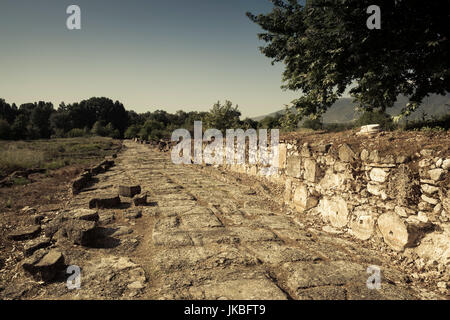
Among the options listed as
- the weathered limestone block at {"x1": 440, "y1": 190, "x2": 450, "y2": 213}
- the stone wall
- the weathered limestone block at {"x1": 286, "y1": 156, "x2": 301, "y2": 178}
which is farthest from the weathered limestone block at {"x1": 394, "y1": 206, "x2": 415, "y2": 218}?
the weathered limestone block at {"x1": 286, "y1": 156, "x2": 301, "y2": 178}

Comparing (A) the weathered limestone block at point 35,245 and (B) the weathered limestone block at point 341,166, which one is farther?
(B) the weathered limestone block at point 341,166

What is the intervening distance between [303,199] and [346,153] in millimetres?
1380

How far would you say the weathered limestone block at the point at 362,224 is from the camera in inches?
134

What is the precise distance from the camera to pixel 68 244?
3223 mm

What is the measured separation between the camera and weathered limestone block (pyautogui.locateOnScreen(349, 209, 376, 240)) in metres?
3.41

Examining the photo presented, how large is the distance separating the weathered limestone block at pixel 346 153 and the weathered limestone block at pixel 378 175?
42cm

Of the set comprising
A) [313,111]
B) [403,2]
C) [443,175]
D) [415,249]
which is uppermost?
[403,2]

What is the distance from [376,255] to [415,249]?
17.4 inches

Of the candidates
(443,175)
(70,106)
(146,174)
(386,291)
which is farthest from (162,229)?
(70,106)

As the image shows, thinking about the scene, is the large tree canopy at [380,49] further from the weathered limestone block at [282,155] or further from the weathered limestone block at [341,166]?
the weathered limestone block at [341,166]

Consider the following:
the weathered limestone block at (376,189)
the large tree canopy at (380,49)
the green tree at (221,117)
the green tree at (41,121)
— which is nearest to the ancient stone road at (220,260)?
the weathered limestone block at (376,189)

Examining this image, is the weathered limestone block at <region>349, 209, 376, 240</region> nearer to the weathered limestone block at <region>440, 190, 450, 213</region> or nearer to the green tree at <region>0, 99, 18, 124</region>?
the weathered limestone block at <region>440, 190, 450, 213</region>

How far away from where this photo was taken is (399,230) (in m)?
2.95

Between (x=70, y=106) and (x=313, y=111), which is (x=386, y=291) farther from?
(x=70, y=106)
